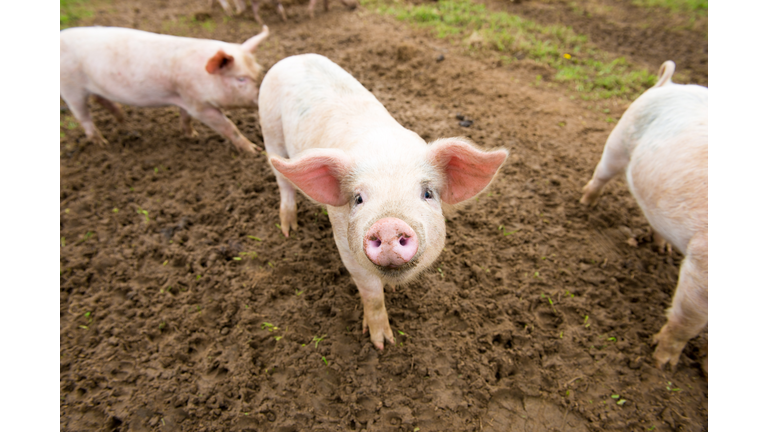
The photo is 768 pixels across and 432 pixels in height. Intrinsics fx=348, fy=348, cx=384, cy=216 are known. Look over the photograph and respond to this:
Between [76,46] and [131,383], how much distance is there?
475cm

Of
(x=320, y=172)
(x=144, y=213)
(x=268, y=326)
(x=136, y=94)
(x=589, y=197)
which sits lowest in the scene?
(x=144, y=213)

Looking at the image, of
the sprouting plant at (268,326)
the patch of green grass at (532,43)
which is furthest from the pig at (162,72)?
the patch of green grass at (532,43)

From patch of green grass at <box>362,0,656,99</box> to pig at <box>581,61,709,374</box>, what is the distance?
9.78ft

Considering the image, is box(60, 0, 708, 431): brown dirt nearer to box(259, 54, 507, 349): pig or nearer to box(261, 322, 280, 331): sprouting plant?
box(261, 322, 280, 331): sprouting plant

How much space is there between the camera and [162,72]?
4734 mm

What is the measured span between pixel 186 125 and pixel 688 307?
20.9ft

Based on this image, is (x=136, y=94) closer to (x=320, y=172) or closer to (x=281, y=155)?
(x=281, y=155)

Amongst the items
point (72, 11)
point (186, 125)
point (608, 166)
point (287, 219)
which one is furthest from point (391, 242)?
point (72, 11)

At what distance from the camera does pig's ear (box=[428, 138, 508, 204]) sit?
1.99m

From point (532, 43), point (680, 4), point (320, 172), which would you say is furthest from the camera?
point (680, 4)

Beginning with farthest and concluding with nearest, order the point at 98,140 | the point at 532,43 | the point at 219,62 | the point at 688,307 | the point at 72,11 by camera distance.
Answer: the point at 72,11, the point at 532,43, the point at 98,140, the point at 219,62, the point at 688,307

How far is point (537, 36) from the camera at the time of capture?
777 cm

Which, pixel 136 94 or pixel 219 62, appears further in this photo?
pixel 136 94

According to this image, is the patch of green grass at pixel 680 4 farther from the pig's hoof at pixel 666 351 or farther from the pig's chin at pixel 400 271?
the pig's chin at pixel 400 271
